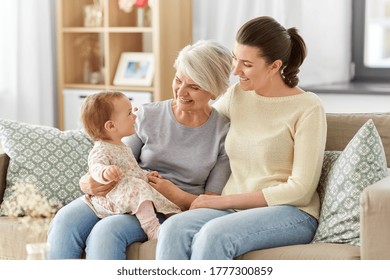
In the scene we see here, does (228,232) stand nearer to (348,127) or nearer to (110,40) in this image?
(348,127)

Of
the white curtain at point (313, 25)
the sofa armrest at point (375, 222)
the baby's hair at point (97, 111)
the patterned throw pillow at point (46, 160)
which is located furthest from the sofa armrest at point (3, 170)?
the white curtain at point (313, 25)

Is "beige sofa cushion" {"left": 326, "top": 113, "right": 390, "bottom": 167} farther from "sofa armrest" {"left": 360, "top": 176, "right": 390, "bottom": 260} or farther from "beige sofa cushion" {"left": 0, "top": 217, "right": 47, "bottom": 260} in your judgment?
"beige sofa cushion" {"left": 0, "top": 217, "right": 47, "bottom": 260}

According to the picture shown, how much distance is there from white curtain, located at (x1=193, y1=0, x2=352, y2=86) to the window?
0.16 feet

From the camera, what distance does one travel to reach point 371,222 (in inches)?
81.1

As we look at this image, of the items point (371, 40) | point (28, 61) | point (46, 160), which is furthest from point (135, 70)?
point (46, 160)

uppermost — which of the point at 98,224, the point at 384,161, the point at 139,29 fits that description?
the point at 139,29

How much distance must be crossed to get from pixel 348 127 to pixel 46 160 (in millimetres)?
975

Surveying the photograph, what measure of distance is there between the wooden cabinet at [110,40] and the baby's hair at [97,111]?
185 centimetres

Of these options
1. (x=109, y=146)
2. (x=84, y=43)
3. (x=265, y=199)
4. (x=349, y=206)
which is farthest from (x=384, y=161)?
(x=84, y=43)

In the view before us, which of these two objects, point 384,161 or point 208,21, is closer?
point 384,161
